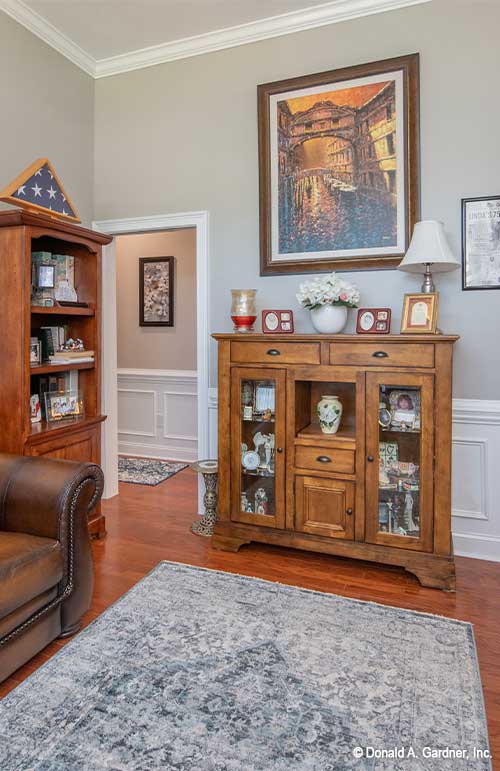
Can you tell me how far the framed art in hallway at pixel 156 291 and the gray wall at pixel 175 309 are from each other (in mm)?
52

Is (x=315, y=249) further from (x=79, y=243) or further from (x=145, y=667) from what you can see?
(x=145, y=667)

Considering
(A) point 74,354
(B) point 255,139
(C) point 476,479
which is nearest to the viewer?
(C) point 476,479

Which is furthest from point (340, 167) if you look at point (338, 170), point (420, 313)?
point (420, 313)

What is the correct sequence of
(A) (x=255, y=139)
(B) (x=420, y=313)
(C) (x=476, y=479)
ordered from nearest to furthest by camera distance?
1. (B) (x=420, y=313)
2. (C) (x=476, y=479)
3. (A) (x=255, y=139)

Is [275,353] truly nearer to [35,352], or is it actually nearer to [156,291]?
[35,352]

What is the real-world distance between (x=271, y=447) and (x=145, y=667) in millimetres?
1362

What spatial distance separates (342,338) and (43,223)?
1.74 metres

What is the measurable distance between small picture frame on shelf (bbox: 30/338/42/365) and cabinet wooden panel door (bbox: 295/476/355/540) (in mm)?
1684

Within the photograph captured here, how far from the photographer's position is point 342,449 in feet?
8.98

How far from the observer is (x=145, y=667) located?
1889mm

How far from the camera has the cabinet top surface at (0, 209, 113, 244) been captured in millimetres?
2541

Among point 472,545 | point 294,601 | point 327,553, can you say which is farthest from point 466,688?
point 472,545

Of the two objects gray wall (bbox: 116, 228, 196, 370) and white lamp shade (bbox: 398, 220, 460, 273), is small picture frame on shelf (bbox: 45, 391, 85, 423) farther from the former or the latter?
white lamp shade (bbox: 398, 220, 460, 273)

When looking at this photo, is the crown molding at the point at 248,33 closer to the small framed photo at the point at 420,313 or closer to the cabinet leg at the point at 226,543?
the small framed photo at the point at 420,313
